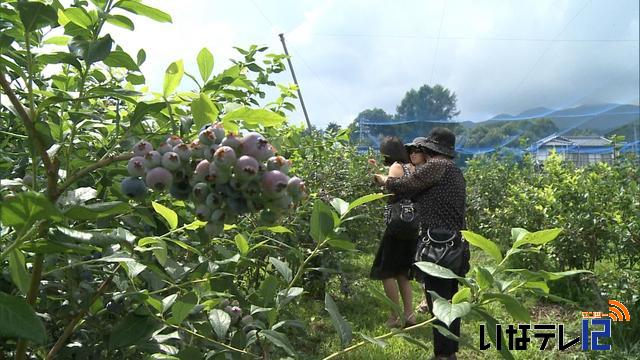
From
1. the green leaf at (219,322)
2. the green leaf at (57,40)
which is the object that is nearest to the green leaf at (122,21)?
the green leaf at (57,40)

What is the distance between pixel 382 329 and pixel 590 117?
13944 millimetres

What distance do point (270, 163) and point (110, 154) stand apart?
15.5 inches

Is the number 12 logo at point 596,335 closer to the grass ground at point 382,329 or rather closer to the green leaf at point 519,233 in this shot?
the grass ground at point 382,329

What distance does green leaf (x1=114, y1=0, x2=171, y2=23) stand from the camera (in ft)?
2.92

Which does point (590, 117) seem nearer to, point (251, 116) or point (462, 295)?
point (462, 295)

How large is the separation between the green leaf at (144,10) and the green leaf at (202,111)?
22 centimetres

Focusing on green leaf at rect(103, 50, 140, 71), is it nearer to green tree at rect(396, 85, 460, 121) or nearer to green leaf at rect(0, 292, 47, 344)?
green leaf at rect(0, 292, 47, 344)

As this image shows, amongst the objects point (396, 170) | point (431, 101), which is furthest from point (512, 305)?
point (431, 101)

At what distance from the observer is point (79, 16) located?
87 centimetres

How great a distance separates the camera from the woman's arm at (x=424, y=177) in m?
2.87

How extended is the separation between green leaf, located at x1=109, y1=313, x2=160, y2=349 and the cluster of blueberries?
35 centimetres

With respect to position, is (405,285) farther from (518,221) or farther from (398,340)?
(518,221)

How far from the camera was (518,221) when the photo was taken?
4.82 m

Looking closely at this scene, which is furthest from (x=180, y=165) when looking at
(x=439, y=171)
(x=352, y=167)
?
(x=352, y=167)
